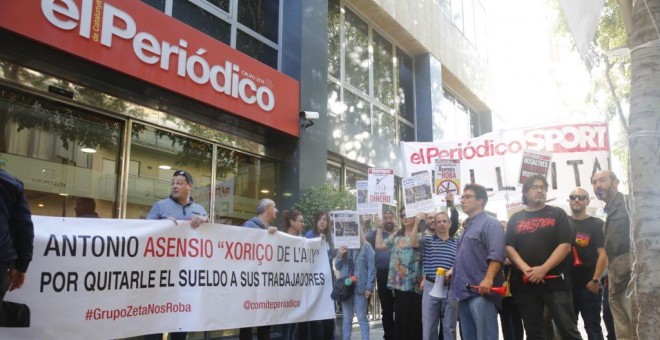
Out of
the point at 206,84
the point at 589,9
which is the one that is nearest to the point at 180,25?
the point at 206,84

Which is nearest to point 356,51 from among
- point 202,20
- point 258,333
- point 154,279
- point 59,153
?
point 202,20

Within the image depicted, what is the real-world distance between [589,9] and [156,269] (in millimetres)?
4212

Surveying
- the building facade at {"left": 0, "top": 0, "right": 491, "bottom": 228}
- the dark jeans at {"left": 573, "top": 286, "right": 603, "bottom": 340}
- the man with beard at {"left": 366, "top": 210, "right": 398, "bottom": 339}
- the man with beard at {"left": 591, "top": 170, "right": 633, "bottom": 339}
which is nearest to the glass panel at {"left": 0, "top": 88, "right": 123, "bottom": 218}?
the building facade at {"left": 0, "top": 0, "right": 491, "bottom": 228}

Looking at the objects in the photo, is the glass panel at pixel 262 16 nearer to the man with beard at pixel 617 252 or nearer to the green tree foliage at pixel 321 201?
the green tree foliage at pixel 321 201

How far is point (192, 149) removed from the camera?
28.4ft

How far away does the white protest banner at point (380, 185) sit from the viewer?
816cm

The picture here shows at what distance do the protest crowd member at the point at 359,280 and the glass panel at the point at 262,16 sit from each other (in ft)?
16.5

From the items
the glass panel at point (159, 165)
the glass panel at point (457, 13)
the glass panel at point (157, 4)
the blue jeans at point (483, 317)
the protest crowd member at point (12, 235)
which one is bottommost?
the blue jeans at point (483, 317)

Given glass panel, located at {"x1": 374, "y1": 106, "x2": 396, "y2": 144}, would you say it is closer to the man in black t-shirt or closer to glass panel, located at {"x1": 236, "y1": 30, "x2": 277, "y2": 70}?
glass panel, located at {"x1": 236, "y1": 30, "x2": 277, "y2": 70}

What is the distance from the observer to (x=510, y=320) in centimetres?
754

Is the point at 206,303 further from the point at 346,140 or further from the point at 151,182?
the point at 346,140

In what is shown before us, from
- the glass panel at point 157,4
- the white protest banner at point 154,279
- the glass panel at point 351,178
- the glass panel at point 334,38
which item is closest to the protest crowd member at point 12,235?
the white protest banner at point 154,279

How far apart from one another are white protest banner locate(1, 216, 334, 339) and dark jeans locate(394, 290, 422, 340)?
1151mm

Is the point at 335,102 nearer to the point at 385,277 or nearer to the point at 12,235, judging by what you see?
the point at 385,277
